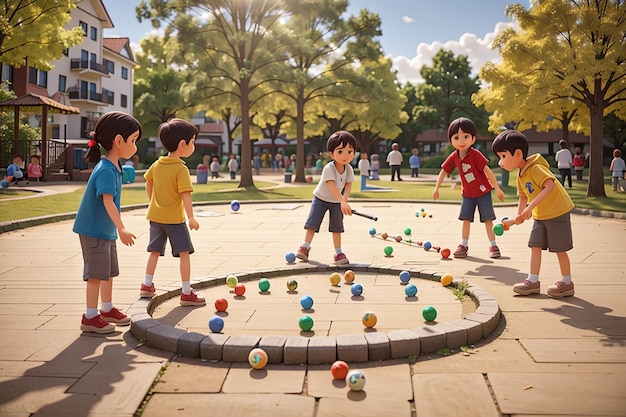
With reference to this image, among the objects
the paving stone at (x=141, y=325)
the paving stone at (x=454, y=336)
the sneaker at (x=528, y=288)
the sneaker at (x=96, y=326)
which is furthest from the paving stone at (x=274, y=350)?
the sneaker at (x=528, y=288)

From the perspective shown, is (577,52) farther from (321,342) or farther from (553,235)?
(321,342)

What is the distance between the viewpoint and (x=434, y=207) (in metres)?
17.8

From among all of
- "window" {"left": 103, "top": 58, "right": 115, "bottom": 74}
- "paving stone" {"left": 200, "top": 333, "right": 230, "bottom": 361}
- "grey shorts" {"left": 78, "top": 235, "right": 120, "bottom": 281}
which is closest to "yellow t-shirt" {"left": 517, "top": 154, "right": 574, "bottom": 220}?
"paving stone" {"left": 200, "top": 333, "right": 230, "bottom": 361}

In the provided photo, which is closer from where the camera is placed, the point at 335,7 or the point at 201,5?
the point at 201,5

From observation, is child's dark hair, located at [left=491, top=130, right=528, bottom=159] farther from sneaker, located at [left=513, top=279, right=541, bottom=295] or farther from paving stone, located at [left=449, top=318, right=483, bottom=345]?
paving stone, located at [left=449, top=318, right=483, bottom=345]

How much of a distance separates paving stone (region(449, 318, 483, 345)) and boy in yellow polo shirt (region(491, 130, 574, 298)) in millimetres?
1739

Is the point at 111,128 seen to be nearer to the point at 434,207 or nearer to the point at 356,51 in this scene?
the point at 434,207

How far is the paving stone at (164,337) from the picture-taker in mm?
4527

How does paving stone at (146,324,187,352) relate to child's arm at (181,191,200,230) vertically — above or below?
below

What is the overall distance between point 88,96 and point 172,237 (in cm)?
5089

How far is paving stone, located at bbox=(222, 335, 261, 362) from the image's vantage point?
4301 millimetres

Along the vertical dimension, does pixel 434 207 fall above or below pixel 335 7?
below

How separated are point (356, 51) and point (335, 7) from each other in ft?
7.85

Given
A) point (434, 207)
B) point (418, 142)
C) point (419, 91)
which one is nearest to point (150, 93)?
point (419, 91)
